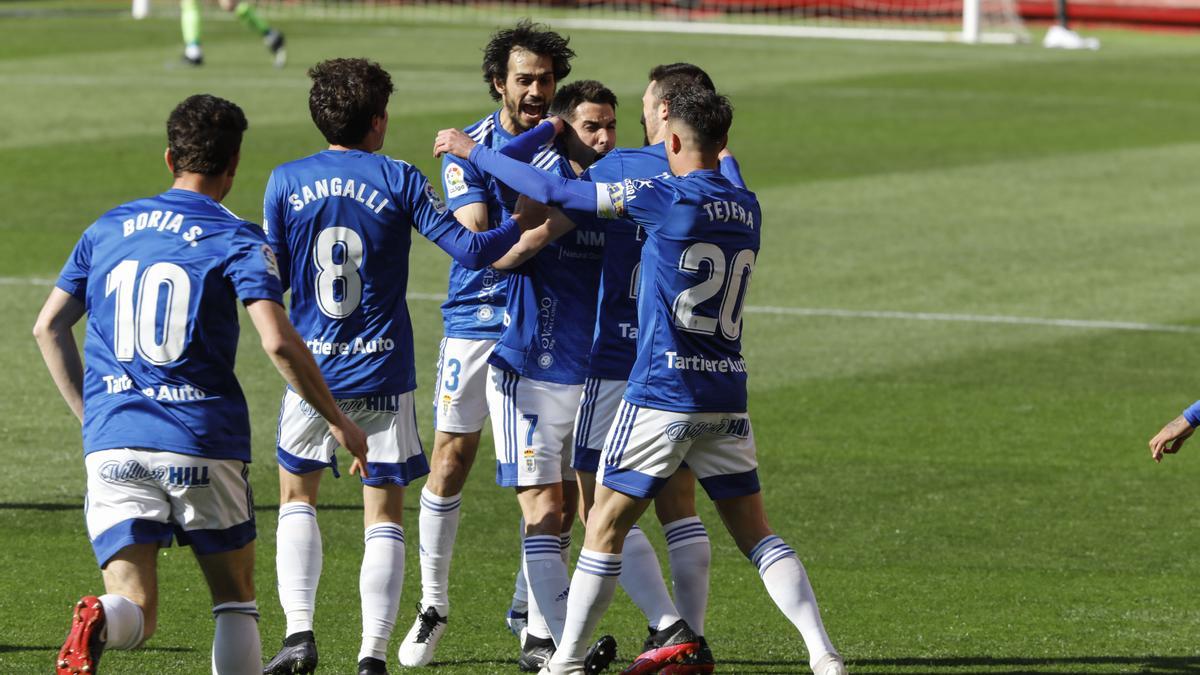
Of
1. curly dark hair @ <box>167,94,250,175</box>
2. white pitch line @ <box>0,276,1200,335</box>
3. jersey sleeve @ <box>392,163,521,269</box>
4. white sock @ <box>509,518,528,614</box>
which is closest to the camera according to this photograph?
curly dark hair @ <box>167,94,250,175</box>

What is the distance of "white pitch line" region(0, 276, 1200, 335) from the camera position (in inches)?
569

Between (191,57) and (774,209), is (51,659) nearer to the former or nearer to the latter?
(774,209)

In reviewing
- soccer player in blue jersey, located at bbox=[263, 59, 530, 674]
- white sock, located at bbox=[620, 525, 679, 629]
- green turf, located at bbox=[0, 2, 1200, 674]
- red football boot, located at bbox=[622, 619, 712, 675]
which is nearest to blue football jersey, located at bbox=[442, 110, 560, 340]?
soccer player in blue jersey, located at bbox=[263, 59, 530, 674]

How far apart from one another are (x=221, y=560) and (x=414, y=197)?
5.12 ft

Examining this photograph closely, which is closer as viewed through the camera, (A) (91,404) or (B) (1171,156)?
(A) (91,404)

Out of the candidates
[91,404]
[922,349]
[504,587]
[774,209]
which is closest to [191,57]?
[774,209]

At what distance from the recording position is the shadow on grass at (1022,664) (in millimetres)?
7020

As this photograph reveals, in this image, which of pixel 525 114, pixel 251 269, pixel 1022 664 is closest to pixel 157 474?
pixel 251 269

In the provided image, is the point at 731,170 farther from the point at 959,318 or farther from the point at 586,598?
the point at 959,318

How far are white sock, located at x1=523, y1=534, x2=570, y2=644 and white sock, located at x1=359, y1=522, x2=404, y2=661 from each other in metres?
0.48

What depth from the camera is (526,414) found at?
6895mm

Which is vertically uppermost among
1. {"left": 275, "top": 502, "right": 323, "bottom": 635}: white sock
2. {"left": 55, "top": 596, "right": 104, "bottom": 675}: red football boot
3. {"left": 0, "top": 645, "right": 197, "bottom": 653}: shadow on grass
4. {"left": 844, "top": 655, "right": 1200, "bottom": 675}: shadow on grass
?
{"left": 275, "top": 502, "right": 323, "bottom": 635}: white sock

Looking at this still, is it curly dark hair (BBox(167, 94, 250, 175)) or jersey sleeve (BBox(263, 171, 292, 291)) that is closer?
curly dark hair (BBox(167, 94, 250, 175))

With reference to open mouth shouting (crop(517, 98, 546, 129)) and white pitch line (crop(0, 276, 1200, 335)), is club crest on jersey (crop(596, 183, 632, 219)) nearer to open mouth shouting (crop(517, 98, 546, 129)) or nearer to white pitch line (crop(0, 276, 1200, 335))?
open mouth shouting (crop(517, 98, 546, 129))
